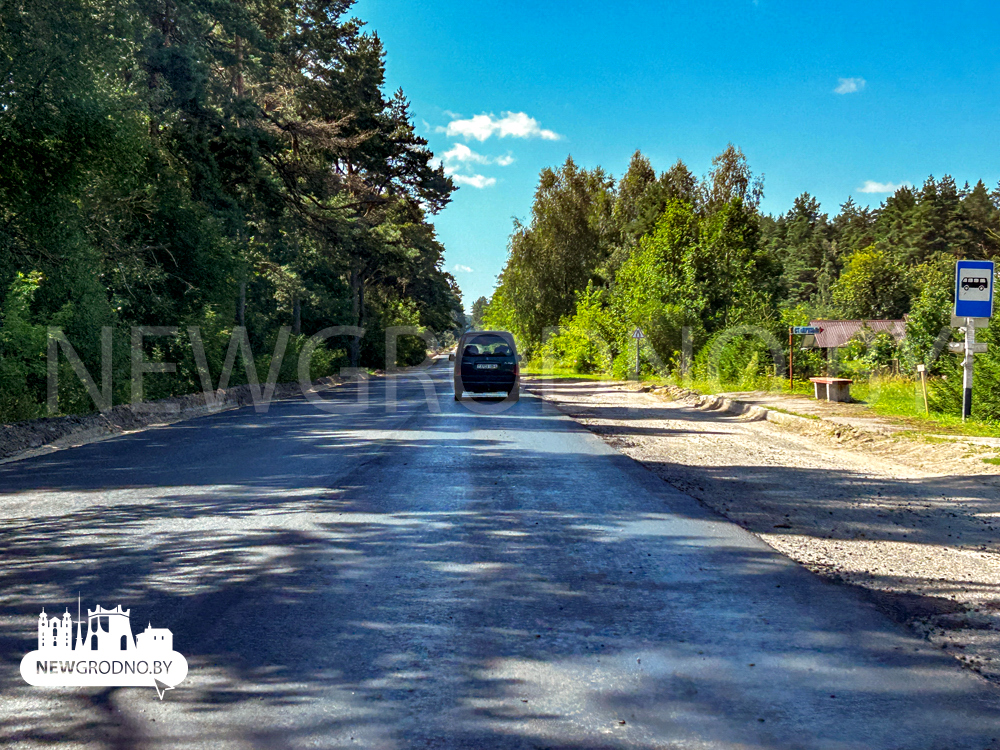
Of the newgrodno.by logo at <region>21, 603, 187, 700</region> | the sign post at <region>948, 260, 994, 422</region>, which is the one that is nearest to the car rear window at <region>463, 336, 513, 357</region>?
the sign post at <region>948, 260, 994, 422</region>

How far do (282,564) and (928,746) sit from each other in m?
4.31

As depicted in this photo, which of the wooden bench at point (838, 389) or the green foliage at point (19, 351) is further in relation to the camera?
the wooden bench at point (838, 389)

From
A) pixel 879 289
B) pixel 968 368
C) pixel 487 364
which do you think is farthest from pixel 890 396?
pixel 879 289

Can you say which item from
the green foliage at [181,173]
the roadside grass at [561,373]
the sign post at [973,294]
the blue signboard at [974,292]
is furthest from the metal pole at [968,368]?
the roadside grass at [561,373]

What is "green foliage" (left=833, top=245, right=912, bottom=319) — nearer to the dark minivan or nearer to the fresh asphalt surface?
the dark minivan

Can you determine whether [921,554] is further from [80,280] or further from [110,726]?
Result: [80,280]

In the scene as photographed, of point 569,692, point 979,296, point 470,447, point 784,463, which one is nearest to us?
point 569,692

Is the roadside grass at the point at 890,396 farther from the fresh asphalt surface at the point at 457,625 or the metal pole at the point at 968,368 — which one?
the fresh asphalt surface at the point at 457,625

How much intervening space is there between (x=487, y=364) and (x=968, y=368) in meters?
12.6

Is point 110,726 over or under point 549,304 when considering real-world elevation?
under

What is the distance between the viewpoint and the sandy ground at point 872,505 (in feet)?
17.0

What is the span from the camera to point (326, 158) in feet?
110

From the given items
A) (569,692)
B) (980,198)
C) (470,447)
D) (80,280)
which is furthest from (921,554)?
(980,198)

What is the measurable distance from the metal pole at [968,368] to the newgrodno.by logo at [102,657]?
1425 cm
